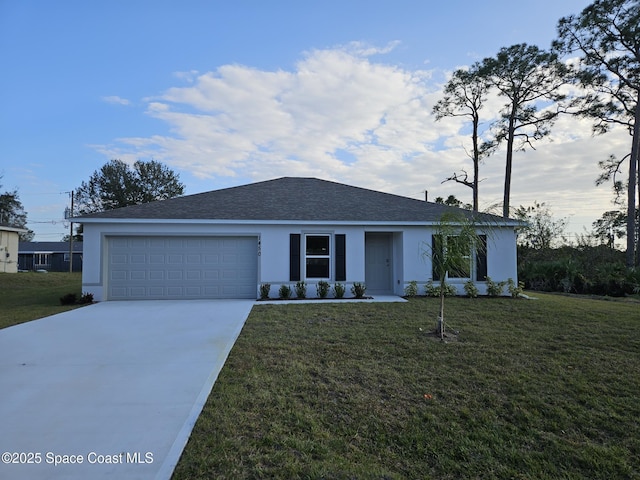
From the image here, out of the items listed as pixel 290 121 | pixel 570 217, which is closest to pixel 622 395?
pixel 290 121

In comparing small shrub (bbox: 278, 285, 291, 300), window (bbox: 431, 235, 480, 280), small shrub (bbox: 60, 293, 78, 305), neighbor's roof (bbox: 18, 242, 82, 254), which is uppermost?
neighbor's roof (bbox: 18, 242, 82, 254)

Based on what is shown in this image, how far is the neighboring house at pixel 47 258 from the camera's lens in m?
36.3

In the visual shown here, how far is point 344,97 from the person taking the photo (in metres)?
12.8

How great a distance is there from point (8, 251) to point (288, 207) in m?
25.1

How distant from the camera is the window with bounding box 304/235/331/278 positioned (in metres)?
11.6

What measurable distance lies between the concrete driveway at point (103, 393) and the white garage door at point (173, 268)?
3.39 m

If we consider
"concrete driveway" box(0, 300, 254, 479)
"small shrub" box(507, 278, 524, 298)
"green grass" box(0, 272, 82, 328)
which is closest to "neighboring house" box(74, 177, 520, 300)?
"small shrub" box(507, 278, 524, 298)

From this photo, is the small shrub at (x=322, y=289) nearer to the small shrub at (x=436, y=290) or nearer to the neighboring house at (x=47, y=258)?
the small shrub at (x=436, y=290)

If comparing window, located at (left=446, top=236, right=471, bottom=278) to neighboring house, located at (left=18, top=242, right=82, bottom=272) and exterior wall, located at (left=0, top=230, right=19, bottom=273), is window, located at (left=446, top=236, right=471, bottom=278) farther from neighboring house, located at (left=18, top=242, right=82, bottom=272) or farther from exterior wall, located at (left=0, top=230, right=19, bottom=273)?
neighboring house, located at (left=18, top=242, right=82, bottom=272)

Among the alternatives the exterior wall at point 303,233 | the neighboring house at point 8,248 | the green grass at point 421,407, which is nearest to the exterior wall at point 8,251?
the neighboring house at point 8,248

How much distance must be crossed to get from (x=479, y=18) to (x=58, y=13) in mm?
11748

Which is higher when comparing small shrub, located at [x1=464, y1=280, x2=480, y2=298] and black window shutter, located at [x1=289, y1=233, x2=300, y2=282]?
black window shutter, located at [x1=289, y1=233, x2=300, y2=282]

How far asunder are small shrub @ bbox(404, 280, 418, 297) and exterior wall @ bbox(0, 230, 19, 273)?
27380 millimetres

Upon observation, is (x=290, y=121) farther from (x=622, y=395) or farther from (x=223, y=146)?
(x=622, y=395)
